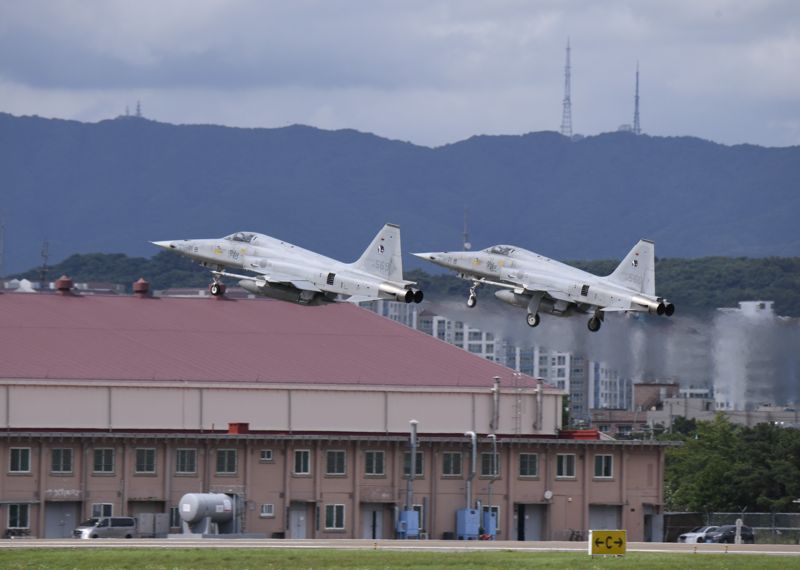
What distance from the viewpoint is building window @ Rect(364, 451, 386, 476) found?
11294 cm

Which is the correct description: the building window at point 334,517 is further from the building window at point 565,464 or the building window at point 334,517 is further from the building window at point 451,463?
the building window at point 565,464

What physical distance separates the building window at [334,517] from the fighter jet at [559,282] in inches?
972

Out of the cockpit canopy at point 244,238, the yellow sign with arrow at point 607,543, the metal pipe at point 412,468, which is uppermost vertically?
the cockpit canopy at point 244,238

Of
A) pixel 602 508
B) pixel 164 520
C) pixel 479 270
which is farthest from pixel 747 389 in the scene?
pixel 164 520

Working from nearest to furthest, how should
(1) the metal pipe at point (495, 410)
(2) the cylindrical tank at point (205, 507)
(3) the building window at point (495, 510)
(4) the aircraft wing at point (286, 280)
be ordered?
(4) the aircraft wing at point (286, 280)
(2) the cylindrical tank at point (205, 507)
(3) the building window at point (495, 510)
(1) the metal pipe at point (495, 410)

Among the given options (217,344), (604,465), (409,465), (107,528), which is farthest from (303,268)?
(604,465)

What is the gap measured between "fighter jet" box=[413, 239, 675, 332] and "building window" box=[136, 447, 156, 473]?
81.7 ft

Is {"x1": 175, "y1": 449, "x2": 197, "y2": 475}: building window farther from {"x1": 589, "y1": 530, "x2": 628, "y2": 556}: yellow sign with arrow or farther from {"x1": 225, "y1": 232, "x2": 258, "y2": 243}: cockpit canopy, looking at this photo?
{"x1": 589, "y1": 530, "x2": 628, "y2": 556}: yellow sign with arrow

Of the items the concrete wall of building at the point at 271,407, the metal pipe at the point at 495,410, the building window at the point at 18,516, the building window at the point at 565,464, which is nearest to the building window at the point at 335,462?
the concrete wall of building at the point at 271,407

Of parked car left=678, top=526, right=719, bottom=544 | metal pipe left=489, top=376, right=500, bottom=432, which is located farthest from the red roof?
parked car left=678, top=526, right=719, bottom=544

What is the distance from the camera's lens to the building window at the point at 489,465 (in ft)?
378

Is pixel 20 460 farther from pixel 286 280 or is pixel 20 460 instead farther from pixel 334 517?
pixel 286 280

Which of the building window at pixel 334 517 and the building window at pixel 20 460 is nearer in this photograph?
the building window at pixel 20 460

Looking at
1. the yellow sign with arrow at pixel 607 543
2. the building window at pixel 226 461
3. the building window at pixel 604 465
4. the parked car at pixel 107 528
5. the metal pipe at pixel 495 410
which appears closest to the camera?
the yellow sign with arrow at pixel 607 543
